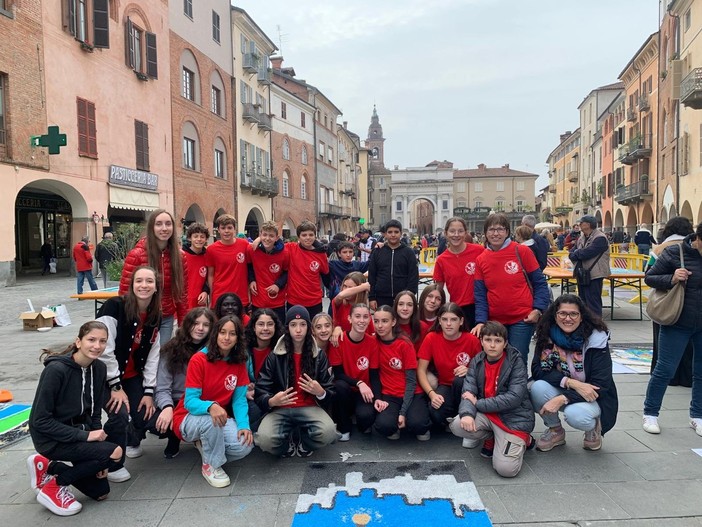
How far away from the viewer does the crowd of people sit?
3289 mm

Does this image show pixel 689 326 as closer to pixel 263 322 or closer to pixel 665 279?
pixel 665 279

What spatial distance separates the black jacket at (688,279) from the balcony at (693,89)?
2030cm

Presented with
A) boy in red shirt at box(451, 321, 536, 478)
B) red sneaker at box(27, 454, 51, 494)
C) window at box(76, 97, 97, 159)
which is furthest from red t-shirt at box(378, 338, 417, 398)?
window at box(76, 97, 97, 159)

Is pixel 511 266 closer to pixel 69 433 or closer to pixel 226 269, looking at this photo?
pixel 226 269

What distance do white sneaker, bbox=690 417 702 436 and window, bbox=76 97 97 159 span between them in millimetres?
18414

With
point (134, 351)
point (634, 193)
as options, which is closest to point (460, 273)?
point (134, 351)

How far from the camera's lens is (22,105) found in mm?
14703

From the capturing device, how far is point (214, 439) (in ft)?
11.5

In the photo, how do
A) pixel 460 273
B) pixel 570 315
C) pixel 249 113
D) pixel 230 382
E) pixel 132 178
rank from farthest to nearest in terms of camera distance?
pixel 249 113 → pixel 132 178 → pixel 460 273 → pixel 570 315 → pixel 230 382

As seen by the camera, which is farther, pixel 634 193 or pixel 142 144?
pixel 634 193

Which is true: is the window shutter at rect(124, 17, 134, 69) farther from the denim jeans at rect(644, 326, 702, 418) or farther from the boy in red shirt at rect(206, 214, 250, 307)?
the denim jeans at rect(644, 326, 702, 418)

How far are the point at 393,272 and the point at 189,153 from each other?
21.4m

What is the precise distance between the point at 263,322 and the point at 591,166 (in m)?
53.1

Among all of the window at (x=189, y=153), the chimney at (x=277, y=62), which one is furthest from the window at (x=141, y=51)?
the chimney at (x=277, y=62)
